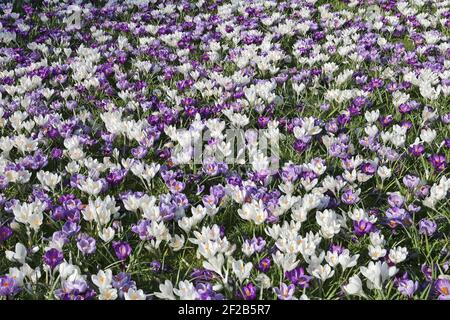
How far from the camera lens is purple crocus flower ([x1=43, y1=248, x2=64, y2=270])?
2758 millimetres

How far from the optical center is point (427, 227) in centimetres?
306

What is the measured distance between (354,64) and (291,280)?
3.50m

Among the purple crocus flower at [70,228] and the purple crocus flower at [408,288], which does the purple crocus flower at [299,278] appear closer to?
the purple crocus flower at [408,288]

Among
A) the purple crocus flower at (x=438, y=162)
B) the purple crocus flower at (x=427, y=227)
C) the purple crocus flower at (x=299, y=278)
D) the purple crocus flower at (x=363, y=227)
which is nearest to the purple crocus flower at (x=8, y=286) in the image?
the purple crocus flower at (x=299, y=278)

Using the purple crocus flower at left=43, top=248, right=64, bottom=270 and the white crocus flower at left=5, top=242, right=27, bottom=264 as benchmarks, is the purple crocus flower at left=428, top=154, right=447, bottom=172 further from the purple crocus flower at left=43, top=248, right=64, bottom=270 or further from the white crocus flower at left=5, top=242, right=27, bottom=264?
the white crocus flower at left=5, top=242, right=27, bottom=264

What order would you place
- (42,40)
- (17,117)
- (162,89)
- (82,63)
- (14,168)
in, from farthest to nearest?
(42,40) < (82,63) < (162,89) < (17,117) < (14,168)

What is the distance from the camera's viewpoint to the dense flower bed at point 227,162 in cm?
282

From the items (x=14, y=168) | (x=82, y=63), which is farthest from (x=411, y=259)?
(x=82, y=63)

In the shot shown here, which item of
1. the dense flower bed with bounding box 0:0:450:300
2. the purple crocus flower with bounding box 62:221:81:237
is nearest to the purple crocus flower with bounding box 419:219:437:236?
the dense flower bed with bounding box 0:0:450:300

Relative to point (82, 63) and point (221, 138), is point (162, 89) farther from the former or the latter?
point (221, 138)

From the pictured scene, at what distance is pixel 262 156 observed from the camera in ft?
12.3

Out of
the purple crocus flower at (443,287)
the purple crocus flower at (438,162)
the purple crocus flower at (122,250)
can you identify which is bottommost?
the purple crocus flower at (443,287)

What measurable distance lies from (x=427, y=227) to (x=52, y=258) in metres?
1.99

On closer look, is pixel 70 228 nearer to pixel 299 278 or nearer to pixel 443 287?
pixel 299 278
